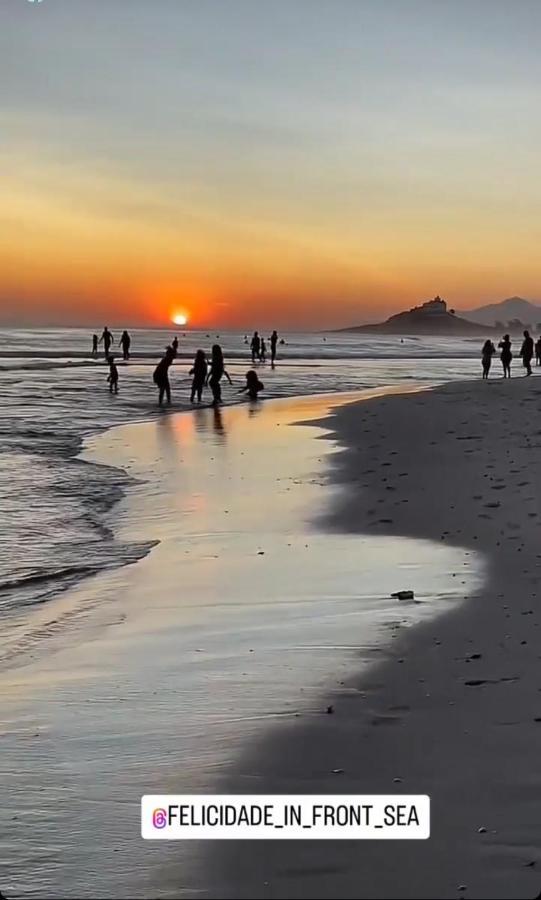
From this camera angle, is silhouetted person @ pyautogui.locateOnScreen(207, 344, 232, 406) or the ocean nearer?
the ocean

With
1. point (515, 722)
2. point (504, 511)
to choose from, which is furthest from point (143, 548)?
point (515, 722)

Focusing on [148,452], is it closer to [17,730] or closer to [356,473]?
[356,473]

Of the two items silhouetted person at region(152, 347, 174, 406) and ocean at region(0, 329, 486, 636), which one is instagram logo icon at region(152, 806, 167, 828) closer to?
ocean at region(0, 329, 486, 636)

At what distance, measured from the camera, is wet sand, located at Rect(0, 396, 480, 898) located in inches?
159

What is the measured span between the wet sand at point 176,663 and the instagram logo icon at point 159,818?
11cm

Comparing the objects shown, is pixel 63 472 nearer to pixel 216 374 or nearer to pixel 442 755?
pixel 442 755

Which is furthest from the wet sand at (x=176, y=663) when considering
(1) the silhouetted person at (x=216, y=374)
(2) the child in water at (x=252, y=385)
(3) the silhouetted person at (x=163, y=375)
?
(2) the child in water at (x=252, y=385)

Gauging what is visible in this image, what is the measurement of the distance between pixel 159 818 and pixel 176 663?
95.5 inches

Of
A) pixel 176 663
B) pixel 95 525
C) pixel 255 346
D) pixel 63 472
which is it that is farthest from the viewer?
pixel 255 346

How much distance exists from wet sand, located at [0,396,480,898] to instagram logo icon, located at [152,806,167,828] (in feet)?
0.36

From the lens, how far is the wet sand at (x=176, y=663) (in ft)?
13.2

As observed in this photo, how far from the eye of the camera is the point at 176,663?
6547mm

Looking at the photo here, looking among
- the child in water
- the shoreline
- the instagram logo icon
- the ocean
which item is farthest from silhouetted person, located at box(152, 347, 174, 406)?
the instagram logo icon

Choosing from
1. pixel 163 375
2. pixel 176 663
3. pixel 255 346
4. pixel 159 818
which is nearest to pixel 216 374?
pixel 163 375
